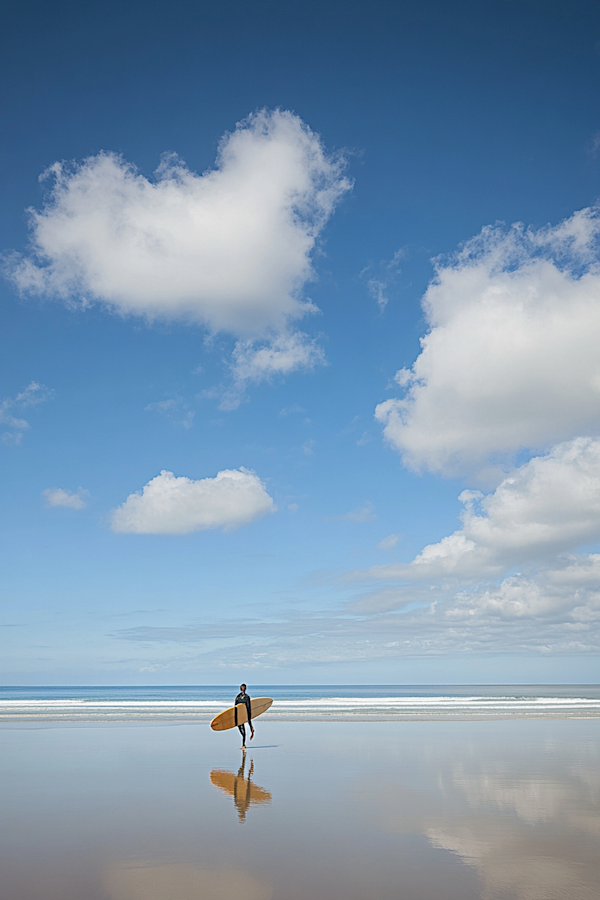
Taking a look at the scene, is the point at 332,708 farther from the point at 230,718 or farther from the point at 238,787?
the point at 238,787

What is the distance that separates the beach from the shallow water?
3cm

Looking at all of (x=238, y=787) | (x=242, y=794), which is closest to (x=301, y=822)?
(x=242, y=794)

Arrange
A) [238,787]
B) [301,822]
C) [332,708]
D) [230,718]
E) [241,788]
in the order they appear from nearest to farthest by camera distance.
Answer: [301,822]
[241,788]
[238,787]
[230,718]
[332,708]

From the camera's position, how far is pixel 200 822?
31.9 ft

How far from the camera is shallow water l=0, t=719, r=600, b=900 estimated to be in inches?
278

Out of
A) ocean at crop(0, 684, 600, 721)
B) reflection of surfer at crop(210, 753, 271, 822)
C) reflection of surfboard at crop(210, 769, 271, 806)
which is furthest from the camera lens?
ocean at crop(0, 684, 600, 721)

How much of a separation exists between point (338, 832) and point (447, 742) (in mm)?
12085

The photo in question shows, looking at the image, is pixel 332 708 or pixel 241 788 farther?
pixel 332 708

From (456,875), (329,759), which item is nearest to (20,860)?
(456,875)

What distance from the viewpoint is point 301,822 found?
9.73 meters

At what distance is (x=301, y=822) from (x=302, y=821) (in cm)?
6

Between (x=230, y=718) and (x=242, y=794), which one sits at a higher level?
(x=230, y=718)

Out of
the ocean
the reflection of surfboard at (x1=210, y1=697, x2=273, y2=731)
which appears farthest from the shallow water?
the ocean

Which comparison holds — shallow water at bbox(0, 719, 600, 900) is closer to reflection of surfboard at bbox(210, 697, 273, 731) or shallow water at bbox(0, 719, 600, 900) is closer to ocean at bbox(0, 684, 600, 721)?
reflection of surfboard at bbox(210, 697, 273, 731)
